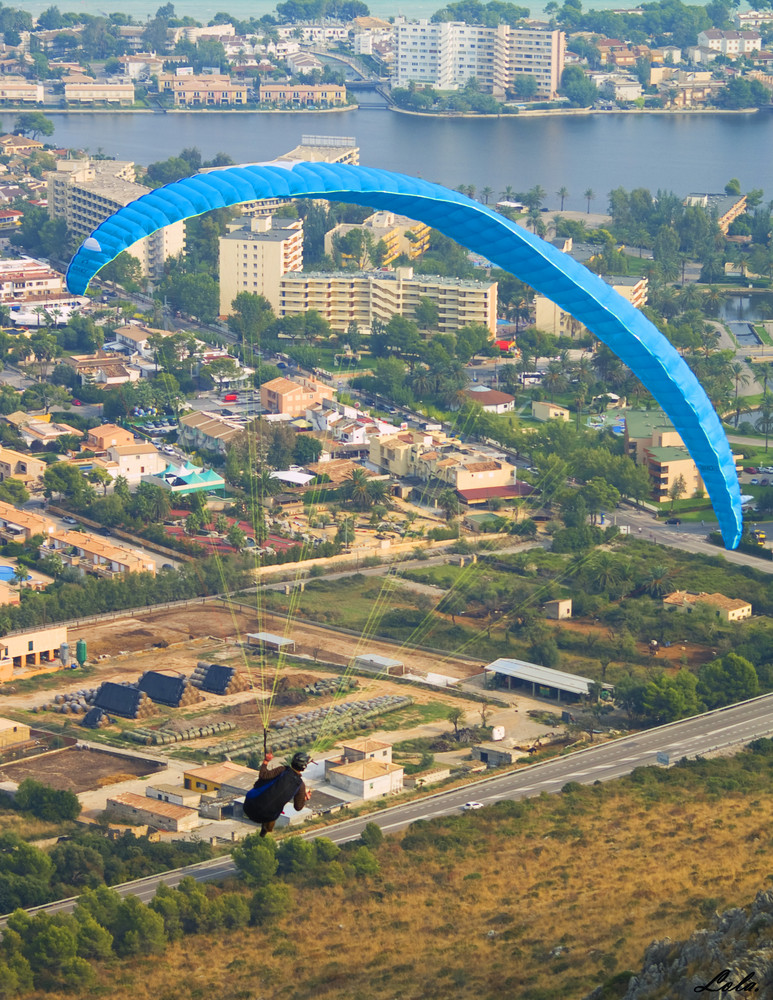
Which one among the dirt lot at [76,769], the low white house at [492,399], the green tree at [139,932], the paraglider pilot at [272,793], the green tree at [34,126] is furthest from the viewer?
the green tree at [34,126]

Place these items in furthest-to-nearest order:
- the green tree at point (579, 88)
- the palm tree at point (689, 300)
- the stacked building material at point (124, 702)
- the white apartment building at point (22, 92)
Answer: the green tree at point (579, 88) < the white apartment building at point (22, 92) < the palm tree at point (689, 300) < the stacked building material at point (124, 702)

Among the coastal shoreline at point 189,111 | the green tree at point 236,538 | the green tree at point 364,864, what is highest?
the coastal shoreline at point 189,111

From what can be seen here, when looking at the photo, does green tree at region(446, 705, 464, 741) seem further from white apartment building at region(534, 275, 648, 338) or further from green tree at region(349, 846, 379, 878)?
white apartment building at region(534, 275, 648, 338)

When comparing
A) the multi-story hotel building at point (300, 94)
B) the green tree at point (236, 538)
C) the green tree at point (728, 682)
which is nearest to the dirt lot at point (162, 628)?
the green tree at point (236, 538)

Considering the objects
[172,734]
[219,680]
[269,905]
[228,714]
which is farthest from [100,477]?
[269,905]

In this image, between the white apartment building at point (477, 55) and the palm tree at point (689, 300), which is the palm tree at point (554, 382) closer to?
the palm tree at point (689, 300)

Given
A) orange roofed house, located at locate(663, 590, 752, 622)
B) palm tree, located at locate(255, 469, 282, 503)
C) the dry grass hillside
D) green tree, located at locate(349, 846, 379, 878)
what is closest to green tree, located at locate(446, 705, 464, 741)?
the dry grass hillside
